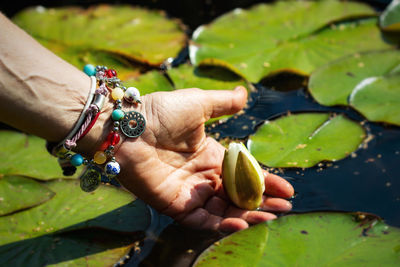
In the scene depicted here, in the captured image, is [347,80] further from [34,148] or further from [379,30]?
[34,148]

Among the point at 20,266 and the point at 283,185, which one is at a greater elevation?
the point at 283,185

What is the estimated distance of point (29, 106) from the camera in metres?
1.44

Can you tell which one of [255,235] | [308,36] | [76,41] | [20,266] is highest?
[308,36]

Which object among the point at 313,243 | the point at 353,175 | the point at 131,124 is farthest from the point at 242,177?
the point at 353,175

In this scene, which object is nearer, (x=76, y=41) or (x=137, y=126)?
(x=137, y=126)

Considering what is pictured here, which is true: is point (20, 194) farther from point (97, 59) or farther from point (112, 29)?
point (112, 29)

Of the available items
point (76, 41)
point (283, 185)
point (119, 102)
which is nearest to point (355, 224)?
point (283, 185)

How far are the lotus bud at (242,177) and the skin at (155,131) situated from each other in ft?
0.18

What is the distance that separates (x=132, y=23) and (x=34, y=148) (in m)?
1.35

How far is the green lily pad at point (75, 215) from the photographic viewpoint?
63.4 inches

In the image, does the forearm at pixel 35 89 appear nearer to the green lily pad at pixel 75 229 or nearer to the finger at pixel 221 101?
the green lily pad at pixel 75 229

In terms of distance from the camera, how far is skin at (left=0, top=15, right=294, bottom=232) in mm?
1441

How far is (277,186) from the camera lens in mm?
1585

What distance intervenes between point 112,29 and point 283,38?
1.25m
